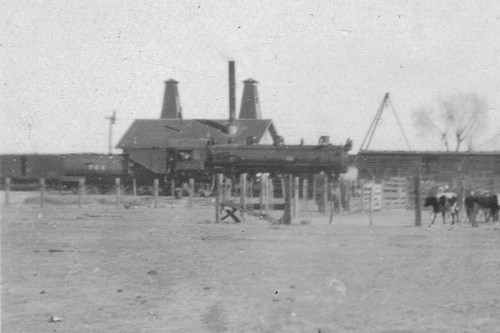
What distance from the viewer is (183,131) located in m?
62.7

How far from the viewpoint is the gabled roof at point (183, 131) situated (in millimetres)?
61375

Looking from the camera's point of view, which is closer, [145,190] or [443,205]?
[443,205]

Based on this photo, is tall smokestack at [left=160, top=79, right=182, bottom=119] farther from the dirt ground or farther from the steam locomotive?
the dirt ground

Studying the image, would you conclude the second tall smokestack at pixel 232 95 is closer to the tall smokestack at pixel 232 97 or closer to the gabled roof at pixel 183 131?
the tall smokestack at pixel 232 97

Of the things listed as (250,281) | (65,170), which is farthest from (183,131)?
(250,281)

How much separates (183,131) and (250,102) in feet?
64.0

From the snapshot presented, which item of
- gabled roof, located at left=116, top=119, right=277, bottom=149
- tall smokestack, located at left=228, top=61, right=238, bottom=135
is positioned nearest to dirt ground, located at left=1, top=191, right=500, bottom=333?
gabled roof, located at left=116, top=119, right=277, bottom=149

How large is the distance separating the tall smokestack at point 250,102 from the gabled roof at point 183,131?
15.9 meters

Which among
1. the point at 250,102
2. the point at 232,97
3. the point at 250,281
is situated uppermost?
the point at 250,102

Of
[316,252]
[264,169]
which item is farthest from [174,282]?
[264,169]

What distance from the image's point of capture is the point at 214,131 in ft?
203

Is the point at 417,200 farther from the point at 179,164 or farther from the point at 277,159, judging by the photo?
the point at 179,164

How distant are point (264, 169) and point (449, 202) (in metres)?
24.1

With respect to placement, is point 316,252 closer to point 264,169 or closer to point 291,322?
point 291,322
